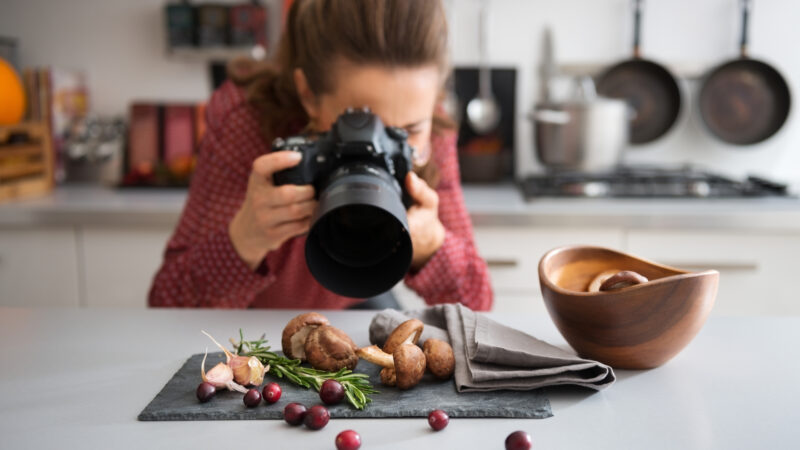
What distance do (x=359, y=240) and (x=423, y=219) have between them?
16 cm

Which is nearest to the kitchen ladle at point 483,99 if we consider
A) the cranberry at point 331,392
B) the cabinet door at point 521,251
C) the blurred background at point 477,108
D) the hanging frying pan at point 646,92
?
the blurred background at point 477,108

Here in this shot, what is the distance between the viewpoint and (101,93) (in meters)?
2.17

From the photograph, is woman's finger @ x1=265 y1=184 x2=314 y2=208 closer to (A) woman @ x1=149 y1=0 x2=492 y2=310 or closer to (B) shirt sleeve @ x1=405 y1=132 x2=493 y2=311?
(A) woman @ x1=149 y1=0 x2=492 y2=310

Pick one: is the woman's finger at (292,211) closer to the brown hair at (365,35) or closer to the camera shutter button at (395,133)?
the camera shutter button at (395,133)

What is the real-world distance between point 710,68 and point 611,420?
5.69 ft

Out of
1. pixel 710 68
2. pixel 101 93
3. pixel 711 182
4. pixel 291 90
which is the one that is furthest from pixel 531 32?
pixel 101 93

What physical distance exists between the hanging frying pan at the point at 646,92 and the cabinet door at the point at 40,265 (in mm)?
1470

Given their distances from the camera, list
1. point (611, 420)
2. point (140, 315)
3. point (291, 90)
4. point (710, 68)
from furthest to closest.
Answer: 1. point (710, 68)
2. point (291, 90)
3. point (140, 315)
4. point (611, 420)

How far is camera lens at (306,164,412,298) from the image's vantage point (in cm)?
65

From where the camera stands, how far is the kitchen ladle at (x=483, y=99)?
6.73ft

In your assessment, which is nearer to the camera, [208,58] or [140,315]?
[140,315]

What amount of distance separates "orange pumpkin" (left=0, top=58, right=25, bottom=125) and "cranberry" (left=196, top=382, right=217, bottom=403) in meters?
1.49

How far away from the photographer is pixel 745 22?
6.47ft

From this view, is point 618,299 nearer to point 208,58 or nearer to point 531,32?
point 531,32
